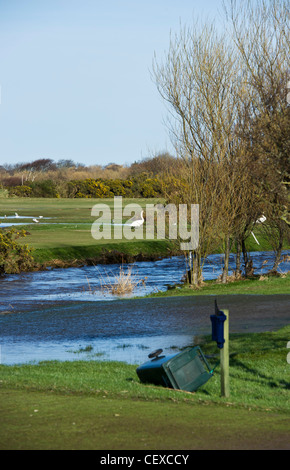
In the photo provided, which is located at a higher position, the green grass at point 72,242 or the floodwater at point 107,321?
the green grass at point 72,242

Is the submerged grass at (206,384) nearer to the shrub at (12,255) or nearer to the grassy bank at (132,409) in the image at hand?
the grassy bank at (132,409)

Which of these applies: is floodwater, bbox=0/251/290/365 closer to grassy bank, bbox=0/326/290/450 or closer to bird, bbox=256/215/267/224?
grassy bank, bbox=0/326/290/450

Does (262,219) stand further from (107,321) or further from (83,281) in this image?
(107,321)

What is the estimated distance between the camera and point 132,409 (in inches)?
314

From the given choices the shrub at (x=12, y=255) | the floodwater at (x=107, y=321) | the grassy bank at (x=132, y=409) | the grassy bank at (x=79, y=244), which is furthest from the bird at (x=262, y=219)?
the grassy bank at (x=132, y=409)

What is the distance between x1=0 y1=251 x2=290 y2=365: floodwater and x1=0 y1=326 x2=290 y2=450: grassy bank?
1514mm

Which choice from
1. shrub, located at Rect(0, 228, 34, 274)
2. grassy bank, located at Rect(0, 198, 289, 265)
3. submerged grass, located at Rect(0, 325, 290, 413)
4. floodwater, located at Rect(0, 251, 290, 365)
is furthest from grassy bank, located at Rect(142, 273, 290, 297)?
shrub, located at Rect(0, 228, 34, 274)

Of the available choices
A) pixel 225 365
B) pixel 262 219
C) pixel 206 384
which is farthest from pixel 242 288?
pixel 225 365

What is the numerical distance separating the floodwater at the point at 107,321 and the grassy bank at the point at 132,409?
1.51 metres

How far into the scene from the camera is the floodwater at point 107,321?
12.7 m

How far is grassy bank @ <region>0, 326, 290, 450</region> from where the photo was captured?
6605mm

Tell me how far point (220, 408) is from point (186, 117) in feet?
50.5

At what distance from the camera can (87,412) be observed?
306 inches
